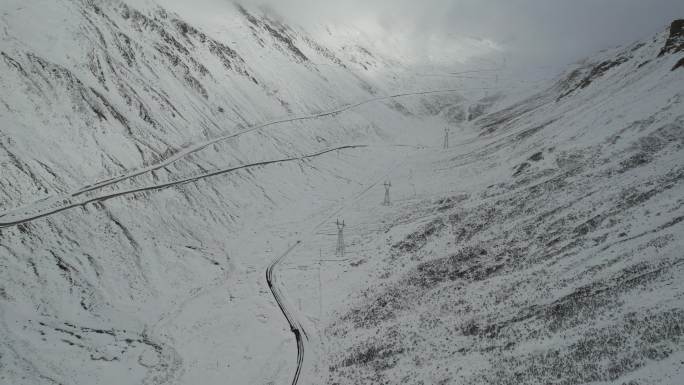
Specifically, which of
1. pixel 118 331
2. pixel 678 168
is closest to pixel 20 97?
pixel 118 331

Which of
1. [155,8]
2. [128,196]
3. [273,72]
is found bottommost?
[128,196]

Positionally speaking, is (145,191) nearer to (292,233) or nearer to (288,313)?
(292,233)

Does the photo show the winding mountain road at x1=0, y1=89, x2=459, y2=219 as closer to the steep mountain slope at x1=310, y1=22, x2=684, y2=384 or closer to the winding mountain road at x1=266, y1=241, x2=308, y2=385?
the winding mountain road at x1=266, y1=241, x2=308, y2=385

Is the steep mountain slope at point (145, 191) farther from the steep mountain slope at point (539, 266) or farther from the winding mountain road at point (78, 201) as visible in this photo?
the steep mountain slope at point (539, 266)

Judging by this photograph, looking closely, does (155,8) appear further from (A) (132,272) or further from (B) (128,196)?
(A) (132,272)

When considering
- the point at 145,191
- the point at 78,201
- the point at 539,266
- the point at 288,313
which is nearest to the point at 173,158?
the point at 145,191

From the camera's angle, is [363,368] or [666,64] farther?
[666,64]

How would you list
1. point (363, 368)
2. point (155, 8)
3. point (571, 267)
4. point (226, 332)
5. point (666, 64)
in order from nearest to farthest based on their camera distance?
1. point (363, 368)
2. point (571, 267)
3. point (226, 332)
4. point (666, 64)
5. point (155, 8)
